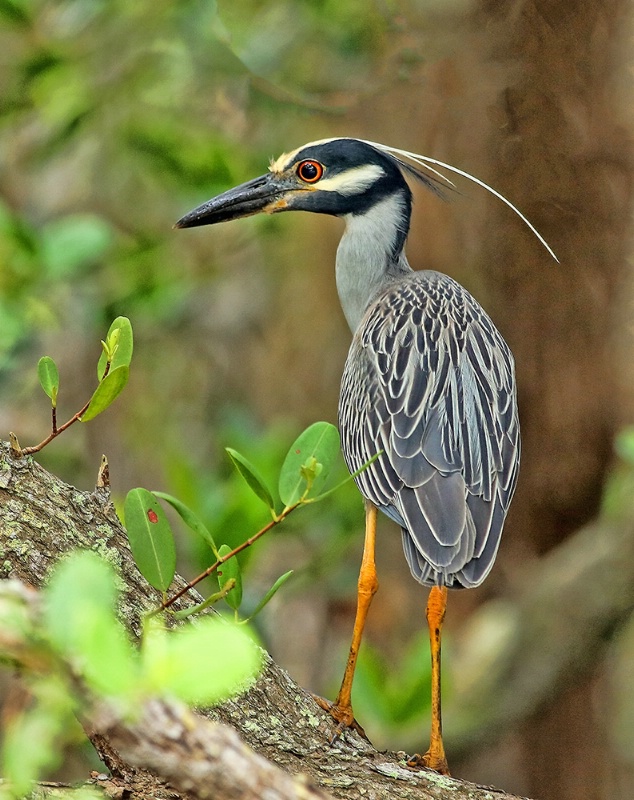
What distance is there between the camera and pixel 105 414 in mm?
5273

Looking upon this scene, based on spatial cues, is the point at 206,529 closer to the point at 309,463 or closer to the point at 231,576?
the point at 231,576

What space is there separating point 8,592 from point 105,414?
177 inches

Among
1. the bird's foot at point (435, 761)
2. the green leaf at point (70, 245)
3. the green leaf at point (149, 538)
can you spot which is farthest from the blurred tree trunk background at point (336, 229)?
the green leaf at point (149, 538)

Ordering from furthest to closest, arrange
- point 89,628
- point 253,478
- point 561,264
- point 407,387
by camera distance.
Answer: point 561,264, point 407,387, point 253,478, point 89,628

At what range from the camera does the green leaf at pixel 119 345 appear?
5.53 ft

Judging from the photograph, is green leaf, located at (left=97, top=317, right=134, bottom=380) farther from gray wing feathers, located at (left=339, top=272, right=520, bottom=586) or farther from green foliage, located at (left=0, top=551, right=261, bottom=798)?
gray wing feathers, located at (left=339, top=272, right=520, bottom=586)

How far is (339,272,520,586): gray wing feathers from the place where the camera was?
243 cm

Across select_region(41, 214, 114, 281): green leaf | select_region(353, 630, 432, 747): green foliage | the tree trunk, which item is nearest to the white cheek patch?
select_region(41, 214, 114, 281): green leaf

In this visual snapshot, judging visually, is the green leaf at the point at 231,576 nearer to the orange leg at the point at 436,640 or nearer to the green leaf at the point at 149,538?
the green leaf at the point at 149,538

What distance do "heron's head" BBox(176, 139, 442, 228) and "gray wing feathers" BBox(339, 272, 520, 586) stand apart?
14.4 inches

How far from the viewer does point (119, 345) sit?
1721 mm

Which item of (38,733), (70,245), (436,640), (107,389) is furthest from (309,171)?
(38,733)

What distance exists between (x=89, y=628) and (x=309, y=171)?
9.48ft

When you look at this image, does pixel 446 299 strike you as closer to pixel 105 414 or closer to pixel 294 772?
pixel 294 772
